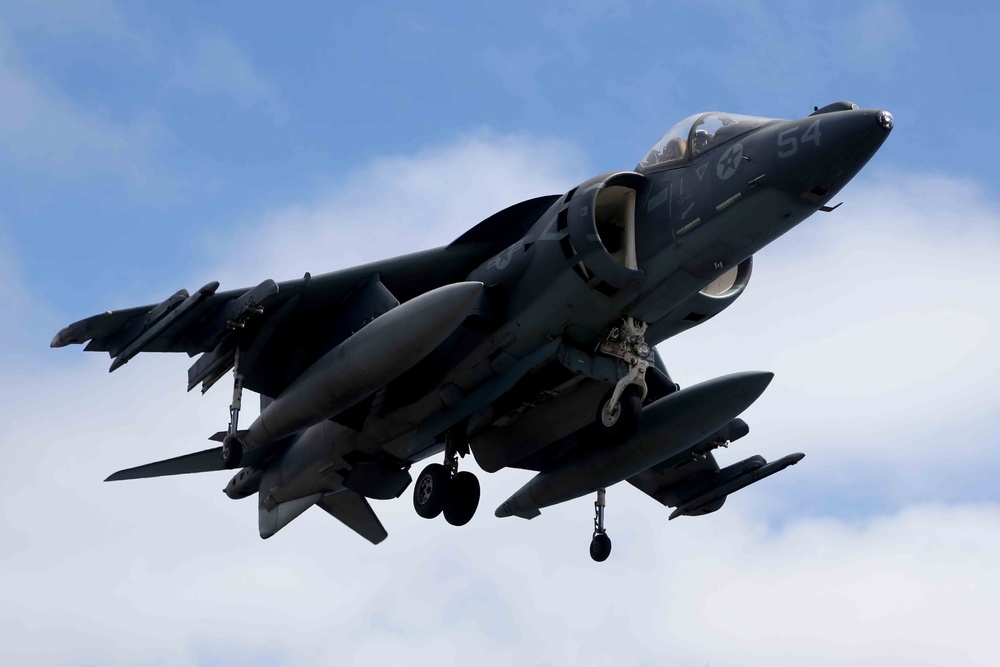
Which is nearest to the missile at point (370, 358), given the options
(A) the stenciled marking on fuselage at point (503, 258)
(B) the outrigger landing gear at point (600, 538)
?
(A) the stenciled marking on fuselage at point (503, 258)

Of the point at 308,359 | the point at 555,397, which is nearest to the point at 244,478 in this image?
the point at 308,359

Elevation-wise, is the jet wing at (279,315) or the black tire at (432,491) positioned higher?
the jet wing at (279,315)

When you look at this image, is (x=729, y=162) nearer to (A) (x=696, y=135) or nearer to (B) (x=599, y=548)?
(A) (x=696, y=135)

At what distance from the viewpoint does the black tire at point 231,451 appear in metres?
16.5

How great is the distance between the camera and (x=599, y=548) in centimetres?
1919

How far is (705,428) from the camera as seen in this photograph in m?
16.7

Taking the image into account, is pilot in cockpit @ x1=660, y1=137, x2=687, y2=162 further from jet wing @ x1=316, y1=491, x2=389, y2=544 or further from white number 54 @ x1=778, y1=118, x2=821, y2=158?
jet wing @ x1=316, y1=491, x2=389, y2=544

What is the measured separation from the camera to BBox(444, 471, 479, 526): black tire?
17484 millimetres

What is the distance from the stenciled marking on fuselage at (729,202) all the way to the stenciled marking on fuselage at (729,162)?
0.84ft

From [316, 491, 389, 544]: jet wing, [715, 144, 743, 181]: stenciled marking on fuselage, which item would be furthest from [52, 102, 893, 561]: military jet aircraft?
[316, 491, 389, 544]: jet wing

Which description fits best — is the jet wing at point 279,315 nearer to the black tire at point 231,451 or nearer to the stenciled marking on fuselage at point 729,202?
the black tire at point 231,451

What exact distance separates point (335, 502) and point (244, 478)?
4.30 ft

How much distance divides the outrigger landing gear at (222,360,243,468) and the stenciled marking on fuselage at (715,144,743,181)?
611 centimetres

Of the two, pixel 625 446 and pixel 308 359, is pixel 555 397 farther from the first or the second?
pixel 308 359
